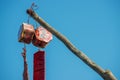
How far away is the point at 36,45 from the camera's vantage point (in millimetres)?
5031

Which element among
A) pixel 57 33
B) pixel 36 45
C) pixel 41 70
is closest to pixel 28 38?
pixel 36 45

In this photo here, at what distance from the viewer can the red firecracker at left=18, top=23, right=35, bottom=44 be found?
16.1ft

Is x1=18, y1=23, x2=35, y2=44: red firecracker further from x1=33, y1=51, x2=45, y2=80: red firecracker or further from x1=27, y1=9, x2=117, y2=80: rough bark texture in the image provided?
x1=27, y1=9, x2=117, y2=80: rough bark texture

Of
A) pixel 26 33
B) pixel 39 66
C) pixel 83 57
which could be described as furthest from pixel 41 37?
pixel 83 57

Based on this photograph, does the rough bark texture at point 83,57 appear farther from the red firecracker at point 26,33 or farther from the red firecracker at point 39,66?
the red firecracker at point 26,33

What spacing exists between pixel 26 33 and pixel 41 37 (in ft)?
1.09

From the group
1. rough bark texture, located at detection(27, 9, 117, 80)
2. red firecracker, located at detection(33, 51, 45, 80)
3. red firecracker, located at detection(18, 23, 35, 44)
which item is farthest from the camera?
red firecracker, located at detection(18, 23, 35, 44)

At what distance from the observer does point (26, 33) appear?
4906mm

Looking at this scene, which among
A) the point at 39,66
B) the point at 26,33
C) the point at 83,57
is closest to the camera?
the point at 83,57

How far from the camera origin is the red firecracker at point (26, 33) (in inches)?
193

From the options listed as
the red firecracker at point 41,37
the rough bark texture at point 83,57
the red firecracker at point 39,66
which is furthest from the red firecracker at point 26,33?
the rough bark texture at point 83,57

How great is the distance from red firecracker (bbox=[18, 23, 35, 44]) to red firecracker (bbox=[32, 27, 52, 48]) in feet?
0.33

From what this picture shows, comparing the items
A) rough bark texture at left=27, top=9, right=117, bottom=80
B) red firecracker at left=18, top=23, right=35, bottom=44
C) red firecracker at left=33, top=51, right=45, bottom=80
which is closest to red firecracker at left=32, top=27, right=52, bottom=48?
red firecracker at left=18, top=23, right=35, bottom=44

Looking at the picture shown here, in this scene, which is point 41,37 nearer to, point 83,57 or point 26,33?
point 26,33
